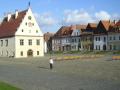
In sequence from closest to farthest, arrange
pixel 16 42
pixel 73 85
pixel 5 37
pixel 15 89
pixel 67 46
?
pixel 15 89, pixel 73 85, pixel 16 42, pixel 5 37, pixel 67 46

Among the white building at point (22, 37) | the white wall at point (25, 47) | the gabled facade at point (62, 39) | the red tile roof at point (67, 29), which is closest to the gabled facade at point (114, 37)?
the red tile roof at point (67, 29)

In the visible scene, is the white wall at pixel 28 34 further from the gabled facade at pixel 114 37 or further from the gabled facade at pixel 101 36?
the gabled facade at pixel 114 37

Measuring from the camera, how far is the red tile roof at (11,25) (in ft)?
254

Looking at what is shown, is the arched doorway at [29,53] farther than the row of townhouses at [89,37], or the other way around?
the row of townhouses at [89,37]

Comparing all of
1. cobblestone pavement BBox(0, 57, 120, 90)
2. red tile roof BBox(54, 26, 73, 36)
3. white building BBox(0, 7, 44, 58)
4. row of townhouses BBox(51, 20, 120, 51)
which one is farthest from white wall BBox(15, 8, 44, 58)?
cobblestone pavement BBox(0, 57, 120, 90)

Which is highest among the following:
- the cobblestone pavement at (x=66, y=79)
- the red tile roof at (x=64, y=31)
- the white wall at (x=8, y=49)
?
the red tile roof at (x=64, y=31)

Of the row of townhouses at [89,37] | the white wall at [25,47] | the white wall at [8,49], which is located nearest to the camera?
the white wall at [25,47]

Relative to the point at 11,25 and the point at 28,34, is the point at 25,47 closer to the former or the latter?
the point at 28,34

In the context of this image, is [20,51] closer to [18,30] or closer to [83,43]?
[18,30]

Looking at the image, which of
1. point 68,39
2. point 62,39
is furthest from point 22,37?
point 62,39

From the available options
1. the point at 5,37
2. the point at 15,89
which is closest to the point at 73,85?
the point at 15,89

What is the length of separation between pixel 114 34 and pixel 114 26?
243cm

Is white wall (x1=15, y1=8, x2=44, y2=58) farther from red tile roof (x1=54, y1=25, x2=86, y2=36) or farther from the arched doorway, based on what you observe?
red tile roof (x1=54, y1=25, x2=86, y2=36)

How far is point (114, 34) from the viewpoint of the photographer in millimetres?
90188
